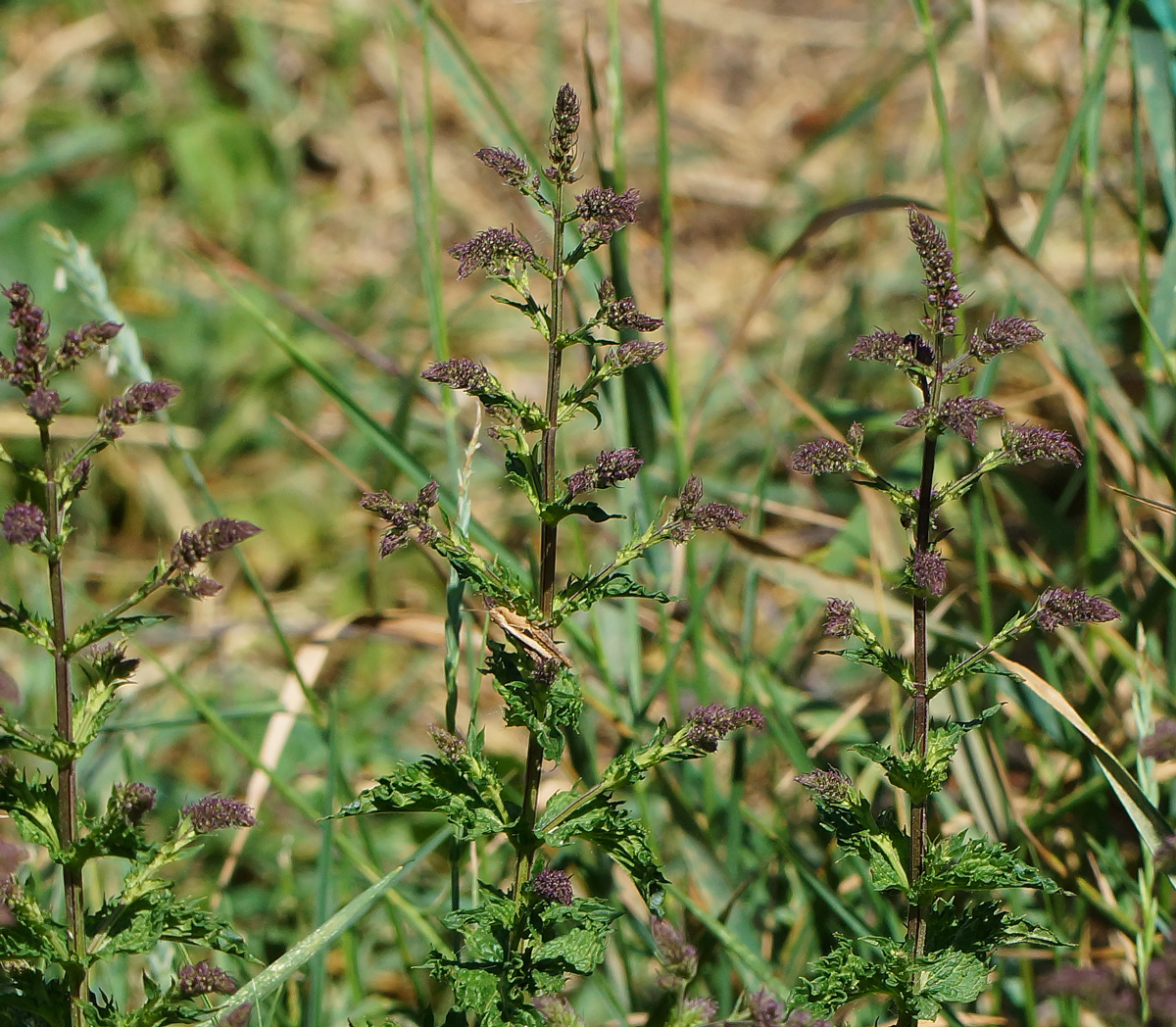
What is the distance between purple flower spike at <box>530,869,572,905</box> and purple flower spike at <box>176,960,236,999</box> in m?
0.42

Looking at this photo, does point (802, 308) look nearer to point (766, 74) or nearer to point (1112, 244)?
point (1112, 244)

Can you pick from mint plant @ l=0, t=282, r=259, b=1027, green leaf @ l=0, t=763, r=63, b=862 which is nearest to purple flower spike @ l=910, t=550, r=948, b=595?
mint plant @ l=0, t=282, r=259, b=1027

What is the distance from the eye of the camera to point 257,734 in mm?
3883

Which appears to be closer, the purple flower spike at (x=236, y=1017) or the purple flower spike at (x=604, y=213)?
the purple flower spike at (x=236, y=1017)

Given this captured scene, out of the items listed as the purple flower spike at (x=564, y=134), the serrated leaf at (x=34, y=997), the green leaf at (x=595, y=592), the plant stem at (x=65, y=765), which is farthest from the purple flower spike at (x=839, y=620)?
the serrated leaf at (x=34, y=997)

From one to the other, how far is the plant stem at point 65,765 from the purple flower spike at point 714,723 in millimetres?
849

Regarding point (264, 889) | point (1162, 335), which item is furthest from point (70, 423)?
point (1162, 335)

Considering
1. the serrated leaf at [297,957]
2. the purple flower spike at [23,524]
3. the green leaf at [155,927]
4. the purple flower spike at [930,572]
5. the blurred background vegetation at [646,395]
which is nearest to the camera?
the purple flower spike at [23,524]

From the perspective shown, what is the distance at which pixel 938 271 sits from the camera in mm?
1708

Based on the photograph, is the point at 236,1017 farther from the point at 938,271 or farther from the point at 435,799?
the point at 938,271

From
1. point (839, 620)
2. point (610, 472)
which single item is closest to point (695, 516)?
point (610, 472)

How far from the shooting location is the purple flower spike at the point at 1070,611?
1.71 metres

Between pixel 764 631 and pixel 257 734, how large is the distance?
5.84 feet

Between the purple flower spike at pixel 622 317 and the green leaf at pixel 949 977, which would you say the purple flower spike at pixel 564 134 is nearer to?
the purple flower spike at pixel 622 317
